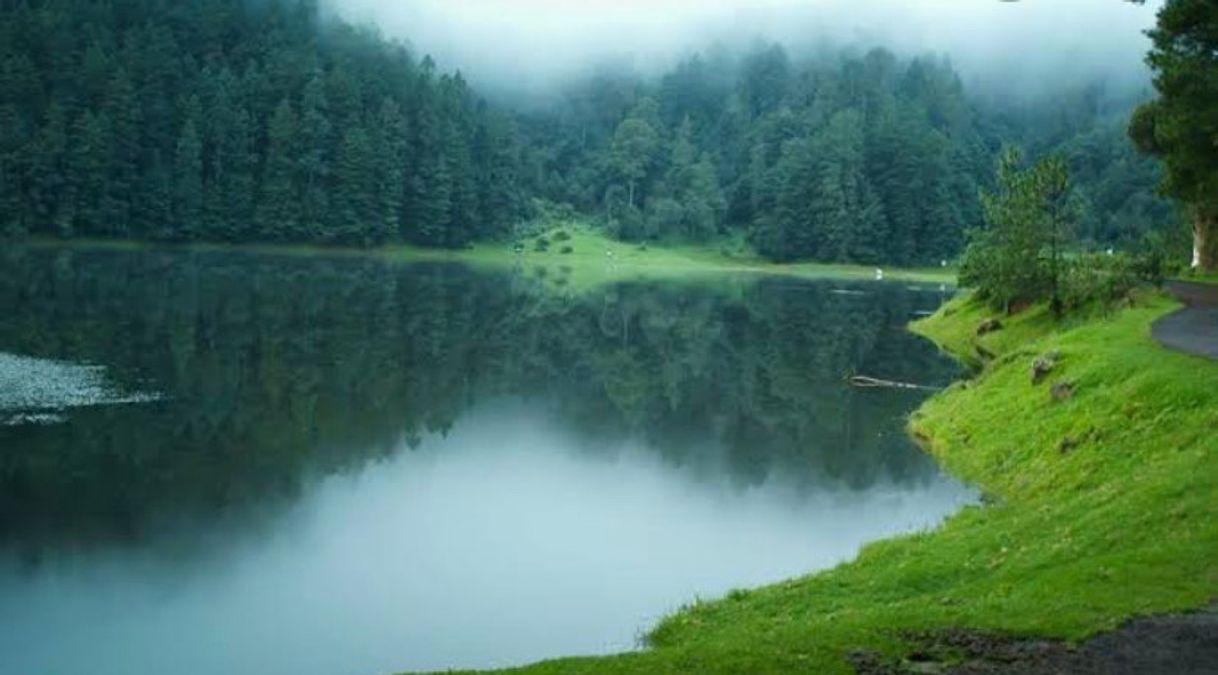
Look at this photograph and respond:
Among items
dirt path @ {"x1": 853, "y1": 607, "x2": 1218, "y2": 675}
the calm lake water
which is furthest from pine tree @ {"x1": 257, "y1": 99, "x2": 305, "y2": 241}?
dirt path @ {"x1": 853, "y1": 607, "x2": 1218, "y2": 675}

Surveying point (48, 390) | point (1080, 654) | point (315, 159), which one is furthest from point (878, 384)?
point (315, 159)

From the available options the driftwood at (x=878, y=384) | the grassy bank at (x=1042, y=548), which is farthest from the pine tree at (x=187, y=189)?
the grassy bank at (x=1042, y=548)

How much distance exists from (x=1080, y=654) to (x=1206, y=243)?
192ft

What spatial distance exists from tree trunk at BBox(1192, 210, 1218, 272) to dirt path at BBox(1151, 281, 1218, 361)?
954 centimetres

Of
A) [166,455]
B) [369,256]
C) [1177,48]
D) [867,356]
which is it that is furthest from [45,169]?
[1177,48]

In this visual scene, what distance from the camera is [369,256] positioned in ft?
509

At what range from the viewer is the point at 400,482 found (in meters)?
36.6

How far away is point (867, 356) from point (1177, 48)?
95.9 feet

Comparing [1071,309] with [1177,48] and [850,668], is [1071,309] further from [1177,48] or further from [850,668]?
[850,668]

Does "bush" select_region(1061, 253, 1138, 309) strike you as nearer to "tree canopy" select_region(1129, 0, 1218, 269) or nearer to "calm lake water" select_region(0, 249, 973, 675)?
"calm lake water" select_region(0, 249, 973, 675)

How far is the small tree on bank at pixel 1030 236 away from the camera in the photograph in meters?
64.3

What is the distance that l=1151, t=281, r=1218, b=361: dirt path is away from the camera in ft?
127

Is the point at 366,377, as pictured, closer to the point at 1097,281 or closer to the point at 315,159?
the point at 1097,281

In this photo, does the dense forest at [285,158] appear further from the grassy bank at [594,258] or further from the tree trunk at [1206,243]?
the tree trunk at [1206,243]
